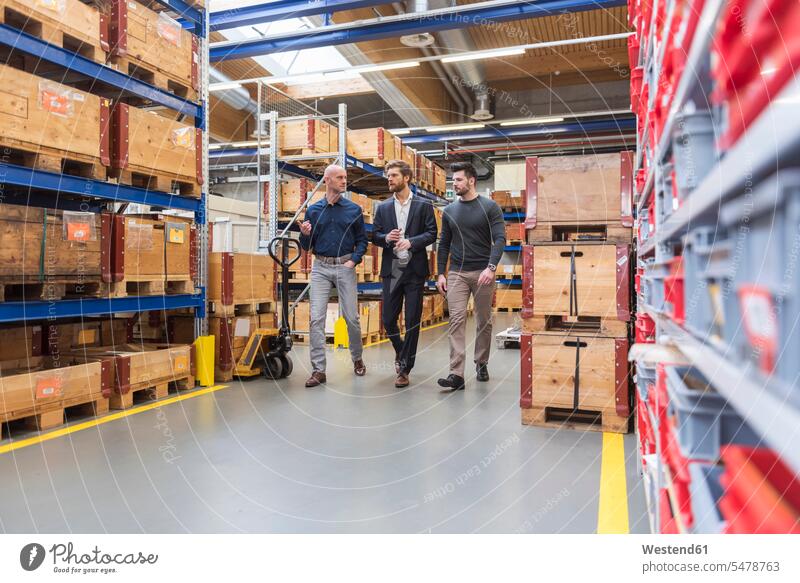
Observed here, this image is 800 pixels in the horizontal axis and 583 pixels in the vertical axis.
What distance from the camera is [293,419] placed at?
4.27m

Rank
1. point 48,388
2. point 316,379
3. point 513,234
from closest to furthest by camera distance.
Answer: point 48,388 → point 316,379 → point 513,234

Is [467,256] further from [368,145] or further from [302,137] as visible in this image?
[368,145]

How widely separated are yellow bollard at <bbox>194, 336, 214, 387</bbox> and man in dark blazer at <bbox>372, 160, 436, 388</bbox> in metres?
1.77

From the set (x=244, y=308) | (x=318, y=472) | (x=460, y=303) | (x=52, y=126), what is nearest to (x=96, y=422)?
(x=318, y=472)

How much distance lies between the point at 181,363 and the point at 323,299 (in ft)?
4.74

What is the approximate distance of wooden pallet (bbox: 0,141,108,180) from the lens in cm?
390

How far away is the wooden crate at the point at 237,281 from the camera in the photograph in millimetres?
5836

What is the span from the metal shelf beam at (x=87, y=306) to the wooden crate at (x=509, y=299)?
12408 mm

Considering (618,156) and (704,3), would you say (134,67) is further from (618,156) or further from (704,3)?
(704,3)

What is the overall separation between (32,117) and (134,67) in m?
1.34

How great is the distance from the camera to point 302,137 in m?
8.31

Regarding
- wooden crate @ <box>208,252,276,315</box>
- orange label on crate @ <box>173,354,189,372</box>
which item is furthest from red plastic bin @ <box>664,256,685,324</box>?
wooden crate @ <box>208,252,276,315</box>
